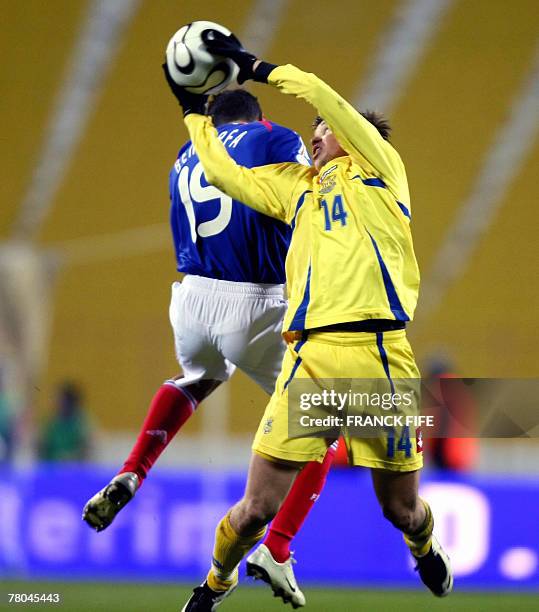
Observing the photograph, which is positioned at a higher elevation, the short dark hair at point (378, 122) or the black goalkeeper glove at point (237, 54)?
the black goalkeeper glove at point (237, 54)

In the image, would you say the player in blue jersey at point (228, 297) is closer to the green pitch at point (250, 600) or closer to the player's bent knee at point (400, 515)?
the player's bent knee at point (400, 515)

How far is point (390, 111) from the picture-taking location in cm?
972

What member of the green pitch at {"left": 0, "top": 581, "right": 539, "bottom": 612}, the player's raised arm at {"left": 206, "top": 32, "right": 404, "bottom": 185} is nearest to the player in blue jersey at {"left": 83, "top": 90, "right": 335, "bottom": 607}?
the player's raised arm at {"left": 206, "top": 32, "right": 404, "bottom": 185}

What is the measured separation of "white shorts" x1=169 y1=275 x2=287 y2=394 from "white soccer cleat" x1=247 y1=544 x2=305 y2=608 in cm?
72

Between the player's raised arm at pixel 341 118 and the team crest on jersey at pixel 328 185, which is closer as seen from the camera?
the player's raised arm at pixel 341 118

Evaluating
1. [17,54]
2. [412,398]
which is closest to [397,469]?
[412,398]

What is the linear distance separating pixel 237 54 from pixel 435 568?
2139 mm

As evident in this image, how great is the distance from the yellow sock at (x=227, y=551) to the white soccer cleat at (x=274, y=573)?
53 mm

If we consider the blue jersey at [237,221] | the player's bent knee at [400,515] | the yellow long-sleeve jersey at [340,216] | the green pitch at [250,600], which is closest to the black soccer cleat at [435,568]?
the player's bent knee at [400,515]

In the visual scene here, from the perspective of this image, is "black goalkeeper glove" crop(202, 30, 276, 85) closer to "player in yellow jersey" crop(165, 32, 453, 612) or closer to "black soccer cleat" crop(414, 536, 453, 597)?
"player in yellow jersey" crop(165, 32, 453, 612)

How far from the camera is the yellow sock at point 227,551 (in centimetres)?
438

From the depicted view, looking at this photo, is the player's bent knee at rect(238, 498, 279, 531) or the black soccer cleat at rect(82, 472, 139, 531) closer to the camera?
the player's bent knee at rect(238, 498, 279, 531)

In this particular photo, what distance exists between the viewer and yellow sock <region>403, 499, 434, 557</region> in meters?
4.50

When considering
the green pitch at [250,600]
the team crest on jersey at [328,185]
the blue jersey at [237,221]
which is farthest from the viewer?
the green pitch at [250,600]
